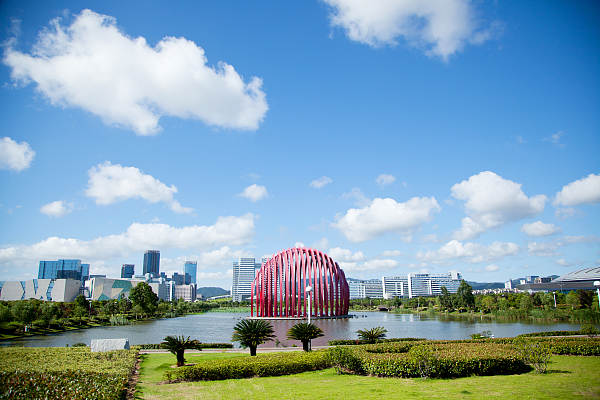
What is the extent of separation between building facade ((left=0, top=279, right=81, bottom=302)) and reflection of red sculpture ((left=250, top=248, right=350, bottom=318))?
5884cm

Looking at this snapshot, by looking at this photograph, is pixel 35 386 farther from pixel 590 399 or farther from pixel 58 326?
pixel 58 326

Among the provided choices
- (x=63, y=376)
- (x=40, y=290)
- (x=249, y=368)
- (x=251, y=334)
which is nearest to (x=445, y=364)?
(x=249, y=368)

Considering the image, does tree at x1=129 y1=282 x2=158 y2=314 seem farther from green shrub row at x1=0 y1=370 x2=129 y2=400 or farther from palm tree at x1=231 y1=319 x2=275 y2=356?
green shrub row at x1=0 y1=370 x2=129 y2=400

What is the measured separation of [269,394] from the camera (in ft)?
32.0

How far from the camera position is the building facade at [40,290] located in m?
85.9

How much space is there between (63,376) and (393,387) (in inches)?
361

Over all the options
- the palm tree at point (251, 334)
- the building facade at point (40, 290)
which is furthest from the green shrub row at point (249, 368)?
the building facade at point (40, 290)

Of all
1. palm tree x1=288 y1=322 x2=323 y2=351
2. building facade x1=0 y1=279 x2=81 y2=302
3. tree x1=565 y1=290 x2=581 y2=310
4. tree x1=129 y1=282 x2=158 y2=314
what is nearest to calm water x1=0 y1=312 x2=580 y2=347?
palm tree x1=288 y1=322 x2=323 y2=351

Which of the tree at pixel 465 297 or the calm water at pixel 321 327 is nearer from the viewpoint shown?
the calm water at pixel 321 327

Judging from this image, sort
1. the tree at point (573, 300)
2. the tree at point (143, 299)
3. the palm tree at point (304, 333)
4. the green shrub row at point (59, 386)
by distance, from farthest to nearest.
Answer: the tree at point (143, 299)
the tree at point (573, 300)
the palm tree at point (304, 333)
the green shrub row at point (59, 386)

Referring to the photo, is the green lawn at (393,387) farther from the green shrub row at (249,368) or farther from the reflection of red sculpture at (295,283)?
the reflection of red sculpture at (295,283)

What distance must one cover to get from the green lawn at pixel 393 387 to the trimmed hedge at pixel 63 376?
1.05 metres

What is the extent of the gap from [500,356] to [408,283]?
625 ft

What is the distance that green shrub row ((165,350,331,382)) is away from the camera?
12422 mm
